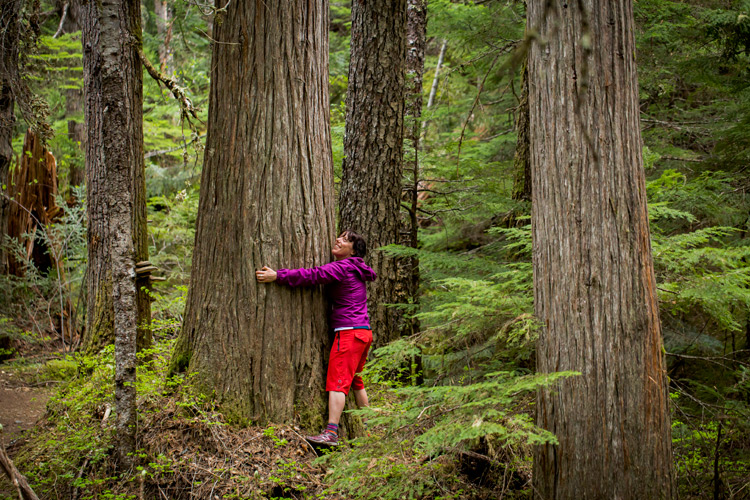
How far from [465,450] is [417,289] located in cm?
315

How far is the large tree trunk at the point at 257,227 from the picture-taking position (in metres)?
4.46

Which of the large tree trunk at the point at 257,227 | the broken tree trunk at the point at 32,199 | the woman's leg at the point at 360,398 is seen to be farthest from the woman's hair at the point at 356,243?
the broken tree trunk at the point at 32,199

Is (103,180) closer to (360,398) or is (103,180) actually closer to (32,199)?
(360,398)

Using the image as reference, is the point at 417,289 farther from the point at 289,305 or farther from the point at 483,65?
the point at 483,65

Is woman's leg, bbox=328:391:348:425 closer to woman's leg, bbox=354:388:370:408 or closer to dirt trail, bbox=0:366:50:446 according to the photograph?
woman's leg, bbox=354:388:370:408

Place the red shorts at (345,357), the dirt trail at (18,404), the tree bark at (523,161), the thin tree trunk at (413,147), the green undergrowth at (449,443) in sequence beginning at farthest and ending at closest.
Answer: the tree bark at (523,161)
the thin tree trunk at (413,147)
the dirt trail at (18,404)
the red shorts at (345,357)
the green undergrowth at (449,443)

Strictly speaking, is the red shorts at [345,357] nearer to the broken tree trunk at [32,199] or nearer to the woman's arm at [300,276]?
the woman's arm at [300,276]

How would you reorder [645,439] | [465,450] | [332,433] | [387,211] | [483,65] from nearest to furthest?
[645,439], [465,450], [332,433], [387,211], [483,65]

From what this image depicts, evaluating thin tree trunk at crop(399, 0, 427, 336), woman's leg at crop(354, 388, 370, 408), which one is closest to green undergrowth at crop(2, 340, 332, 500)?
woman's leg at crop(354, 388, 370, 408)

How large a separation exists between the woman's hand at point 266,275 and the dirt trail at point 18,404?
3.33 metres

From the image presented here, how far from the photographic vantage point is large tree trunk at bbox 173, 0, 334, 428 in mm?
4465

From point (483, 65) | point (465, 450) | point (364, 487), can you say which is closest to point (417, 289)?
point (465, 450)

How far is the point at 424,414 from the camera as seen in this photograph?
140 inches

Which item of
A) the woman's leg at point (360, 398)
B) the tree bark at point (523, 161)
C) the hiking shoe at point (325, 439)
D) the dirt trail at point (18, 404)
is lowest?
the dirt trail at point (18, 404)
